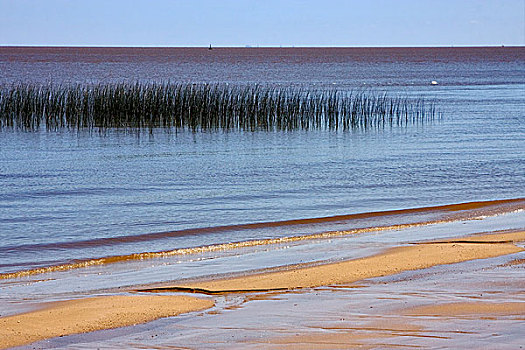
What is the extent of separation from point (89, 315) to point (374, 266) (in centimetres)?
294

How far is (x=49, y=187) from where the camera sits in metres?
14.0

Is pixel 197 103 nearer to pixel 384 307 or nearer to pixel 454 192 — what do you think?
pixel 454 192

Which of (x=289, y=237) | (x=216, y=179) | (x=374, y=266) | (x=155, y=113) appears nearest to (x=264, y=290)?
(x=374, y=266)

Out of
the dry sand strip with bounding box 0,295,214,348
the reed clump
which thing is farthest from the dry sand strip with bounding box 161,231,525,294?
the reed clump

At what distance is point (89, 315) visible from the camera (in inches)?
217

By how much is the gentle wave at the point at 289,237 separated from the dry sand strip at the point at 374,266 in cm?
169

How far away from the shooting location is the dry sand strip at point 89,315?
5.11m

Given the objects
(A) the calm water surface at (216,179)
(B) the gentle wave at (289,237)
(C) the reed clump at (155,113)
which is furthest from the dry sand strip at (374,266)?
(C) the reed clump at (155,113)

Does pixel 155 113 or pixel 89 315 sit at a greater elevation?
pixel 155 113

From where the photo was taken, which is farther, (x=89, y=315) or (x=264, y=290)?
(x=264, y=290)

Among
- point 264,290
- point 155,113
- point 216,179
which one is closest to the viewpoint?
point 264,290

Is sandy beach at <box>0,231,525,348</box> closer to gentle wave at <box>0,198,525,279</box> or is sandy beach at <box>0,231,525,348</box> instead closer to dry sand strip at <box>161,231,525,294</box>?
dry sand strip at <box>161,231,525,294</box>

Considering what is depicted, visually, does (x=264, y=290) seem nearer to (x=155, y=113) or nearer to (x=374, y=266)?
(x=374, y=266)

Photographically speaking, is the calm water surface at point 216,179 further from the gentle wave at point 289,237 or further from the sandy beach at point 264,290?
the sandy beach at point 264,290
